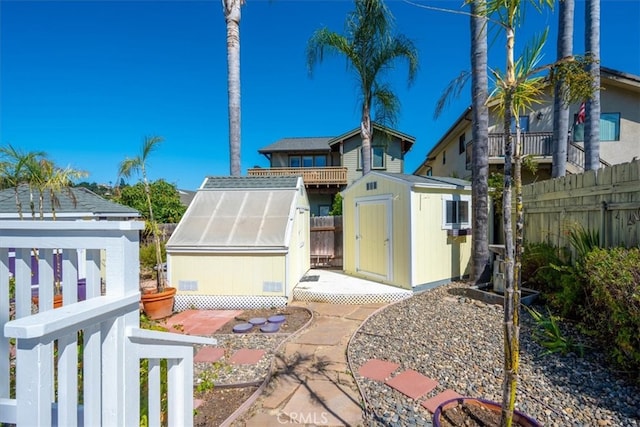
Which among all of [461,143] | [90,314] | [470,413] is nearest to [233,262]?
[470,413]

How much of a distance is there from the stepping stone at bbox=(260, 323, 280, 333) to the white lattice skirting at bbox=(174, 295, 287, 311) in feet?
2.95

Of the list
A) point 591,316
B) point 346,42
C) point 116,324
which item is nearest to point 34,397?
point 116,324

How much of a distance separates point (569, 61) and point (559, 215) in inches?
170

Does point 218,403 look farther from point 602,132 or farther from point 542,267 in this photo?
point 602,132

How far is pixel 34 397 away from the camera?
857 mm

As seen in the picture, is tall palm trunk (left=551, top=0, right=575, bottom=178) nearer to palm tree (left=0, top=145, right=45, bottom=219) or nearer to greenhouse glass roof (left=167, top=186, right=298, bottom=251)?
greenhouse glass roof (left=167, top=186, right=298, bottom=251)

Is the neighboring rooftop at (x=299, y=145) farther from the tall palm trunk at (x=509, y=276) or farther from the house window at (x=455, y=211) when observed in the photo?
the tall palm trunk at (x=509, y=276)

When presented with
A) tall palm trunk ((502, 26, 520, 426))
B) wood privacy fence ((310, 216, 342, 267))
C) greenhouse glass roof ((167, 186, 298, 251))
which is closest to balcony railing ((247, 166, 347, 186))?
wood privacy fence ((310, 216, 342, 267))

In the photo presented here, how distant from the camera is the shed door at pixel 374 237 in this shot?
21.7ft

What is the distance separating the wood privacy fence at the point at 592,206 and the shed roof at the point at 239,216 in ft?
16.5

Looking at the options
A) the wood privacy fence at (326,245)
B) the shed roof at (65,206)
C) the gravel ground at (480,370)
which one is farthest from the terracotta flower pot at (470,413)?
the shed roof at (65,206)

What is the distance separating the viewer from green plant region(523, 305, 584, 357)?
10.9 ft

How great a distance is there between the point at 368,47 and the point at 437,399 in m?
10.7

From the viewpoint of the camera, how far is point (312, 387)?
2.97 metres
